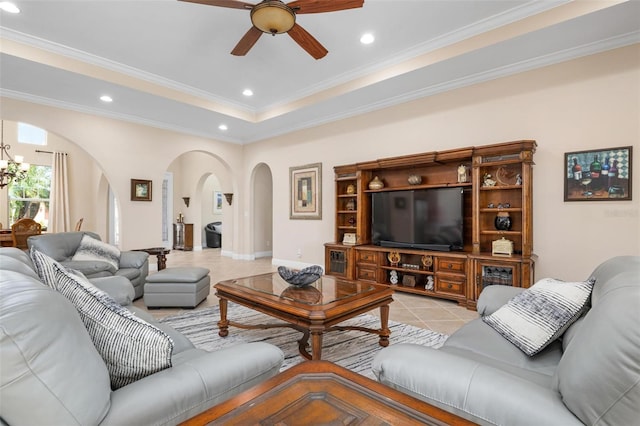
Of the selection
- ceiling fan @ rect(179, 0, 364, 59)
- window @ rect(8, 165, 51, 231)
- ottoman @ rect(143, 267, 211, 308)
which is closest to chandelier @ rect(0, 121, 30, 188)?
window @ rect(8, 165, 51, 231)

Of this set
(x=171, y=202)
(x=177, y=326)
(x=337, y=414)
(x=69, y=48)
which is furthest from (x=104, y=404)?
(x=171, y=202)

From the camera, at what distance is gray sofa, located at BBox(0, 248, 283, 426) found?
27.2 inches

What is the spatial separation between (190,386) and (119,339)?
11.6 inches

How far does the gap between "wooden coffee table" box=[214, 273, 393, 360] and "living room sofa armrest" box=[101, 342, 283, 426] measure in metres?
0.77

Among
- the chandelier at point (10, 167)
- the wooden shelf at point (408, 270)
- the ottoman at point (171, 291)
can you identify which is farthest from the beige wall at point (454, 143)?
the ottoman at point (171, 291)

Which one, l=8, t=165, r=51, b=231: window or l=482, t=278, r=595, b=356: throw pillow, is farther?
l=8, t=165, r=51, b=231: window

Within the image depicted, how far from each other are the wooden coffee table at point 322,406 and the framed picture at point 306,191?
493cm

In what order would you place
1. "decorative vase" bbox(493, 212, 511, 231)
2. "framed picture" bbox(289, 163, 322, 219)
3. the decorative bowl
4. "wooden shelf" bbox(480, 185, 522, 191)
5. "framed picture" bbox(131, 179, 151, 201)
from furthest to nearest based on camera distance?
"framed picture" bbox(289, 163, 322, 219) < "framed picture" bbox(131, 179, 151, 201) < "decorative vase" bbox(493, 212, 511, 231) < "wooden shelf" bbox(480, 185, 522, 191) < the decorative bowl

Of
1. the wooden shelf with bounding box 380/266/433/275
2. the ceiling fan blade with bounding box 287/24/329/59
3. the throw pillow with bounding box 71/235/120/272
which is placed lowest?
the wooden shelf with bounding box 380/266/433/275

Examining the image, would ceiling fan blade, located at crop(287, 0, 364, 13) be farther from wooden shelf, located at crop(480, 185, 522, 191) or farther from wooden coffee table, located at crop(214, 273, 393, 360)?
wooden shelf, located at crop(480, 185, 522, 191)

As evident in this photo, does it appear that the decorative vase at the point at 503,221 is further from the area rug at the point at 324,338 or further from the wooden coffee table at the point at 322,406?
the wooden coffee table at the point at 322,406

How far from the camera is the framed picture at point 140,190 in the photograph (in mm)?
5742

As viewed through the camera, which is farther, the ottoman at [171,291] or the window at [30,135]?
the window at [30,135]

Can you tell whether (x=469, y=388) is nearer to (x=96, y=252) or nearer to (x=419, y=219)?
(x=419, y=219)
